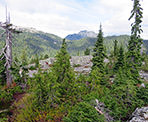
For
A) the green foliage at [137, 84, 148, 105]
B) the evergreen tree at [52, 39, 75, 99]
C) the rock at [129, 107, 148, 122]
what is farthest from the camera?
the green foliage at [137, 84, 148, 105]

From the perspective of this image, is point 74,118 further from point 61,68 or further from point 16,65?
point 16,65

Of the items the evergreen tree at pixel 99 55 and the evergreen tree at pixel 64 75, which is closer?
the evergreen tree at pixel 64 75

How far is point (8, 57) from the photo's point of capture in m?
13.4

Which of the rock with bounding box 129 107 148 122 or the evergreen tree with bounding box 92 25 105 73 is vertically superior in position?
the evergreen tree with bounding box 92 25 105 73

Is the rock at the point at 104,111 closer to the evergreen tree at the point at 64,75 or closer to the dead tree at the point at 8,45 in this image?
the evergreen tree at the point at 64,75

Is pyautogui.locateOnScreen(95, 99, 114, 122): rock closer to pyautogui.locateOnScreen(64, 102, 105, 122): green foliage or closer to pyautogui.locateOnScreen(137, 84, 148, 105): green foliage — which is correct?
pyautogui.locateOnScreen(64, 102, 105, 122): green foliage

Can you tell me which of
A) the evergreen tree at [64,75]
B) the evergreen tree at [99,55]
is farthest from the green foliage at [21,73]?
the evergreen tree at [99,55]

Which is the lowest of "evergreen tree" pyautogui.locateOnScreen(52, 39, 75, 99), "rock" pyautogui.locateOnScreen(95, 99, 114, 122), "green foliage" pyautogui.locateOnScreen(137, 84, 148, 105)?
"rock" pyautogui.locateOnScreen(95, 99, 114, 122)

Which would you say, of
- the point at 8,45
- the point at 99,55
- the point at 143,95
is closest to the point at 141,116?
the point at 143,95

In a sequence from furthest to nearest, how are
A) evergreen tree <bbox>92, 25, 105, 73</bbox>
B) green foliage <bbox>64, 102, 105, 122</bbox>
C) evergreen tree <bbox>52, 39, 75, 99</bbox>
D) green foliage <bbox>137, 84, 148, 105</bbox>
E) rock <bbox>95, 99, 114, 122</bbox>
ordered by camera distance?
evergreen tree <bbox>92, 25, 105, 73</bbox>, green foliage <bbox>137, 84, 148, 105</bbox>, evergreen tree <bbox>52, 39, 75, 99</bbox>, rock <bbox>95, 99, 114, 122</bbox>, green foliage <bbox>64, 102, 105, 122</bbox>

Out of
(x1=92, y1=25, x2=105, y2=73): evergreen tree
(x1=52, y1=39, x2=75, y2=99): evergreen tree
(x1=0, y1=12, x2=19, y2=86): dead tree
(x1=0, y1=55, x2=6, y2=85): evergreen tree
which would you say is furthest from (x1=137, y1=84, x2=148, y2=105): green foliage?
(x1=0, y1=55, x2=6, y2=85): evergreen tree

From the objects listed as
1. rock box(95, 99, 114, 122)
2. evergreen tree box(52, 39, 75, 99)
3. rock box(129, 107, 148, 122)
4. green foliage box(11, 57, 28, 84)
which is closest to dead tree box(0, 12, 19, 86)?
green foliage box(11, 57, 28, 84)

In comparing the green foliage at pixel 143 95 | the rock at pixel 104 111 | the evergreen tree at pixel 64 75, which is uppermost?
the evergreen tree at pixel 64 75

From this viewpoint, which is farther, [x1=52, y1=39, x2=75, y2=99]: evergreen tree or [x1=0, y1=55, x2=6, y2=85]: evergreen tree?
[x1=0, y1=55, x2=6, y2=85]: evergreen tree
